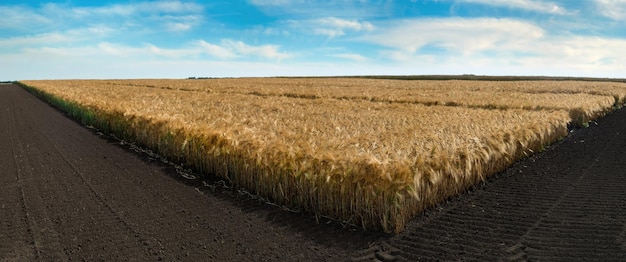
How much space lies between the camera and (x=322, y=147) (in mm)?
7918

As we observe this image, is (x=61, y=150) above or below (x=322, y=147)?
below

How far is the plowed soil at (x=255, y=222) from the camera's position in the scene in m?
5.93

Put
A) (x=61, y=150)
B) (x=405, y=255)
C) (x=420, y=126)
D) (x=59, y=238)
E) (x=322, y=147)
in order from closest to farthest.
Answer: (x=405, y=255) → (x=59, y=238) → (x=322, y=147) → (x=420, y=126) → (x=61, y=150)

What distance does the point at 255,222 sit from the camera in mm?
6977

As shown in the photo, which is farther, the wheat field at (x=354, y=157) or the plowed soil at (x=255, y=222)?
the wheat field at (x=354, y=157)

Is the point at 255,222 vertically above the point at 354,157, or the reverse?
the point at 354,157

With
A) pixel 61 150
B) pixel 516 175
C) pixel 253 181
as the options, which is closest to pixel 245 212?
pixel 253 181

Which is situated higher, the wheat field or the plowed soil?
the wheat field

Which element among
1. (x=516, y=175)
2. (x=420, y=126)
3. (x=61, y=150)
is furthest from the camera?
(x=61, y=150)

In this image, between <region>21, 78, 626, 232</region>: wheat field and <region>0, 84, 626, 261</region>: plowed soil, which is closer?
<region>0, 84, 626, 261</region>: plowed soil

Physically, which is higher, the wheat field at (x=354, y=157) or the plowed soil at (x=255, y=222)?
the wheat field at (x=354, y=157)

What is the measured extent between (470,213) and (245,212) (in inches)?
154

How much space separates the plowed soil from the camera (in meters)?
5.93

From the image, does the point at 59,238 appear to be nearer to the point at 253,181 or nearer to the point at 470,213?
the point at 253,181
